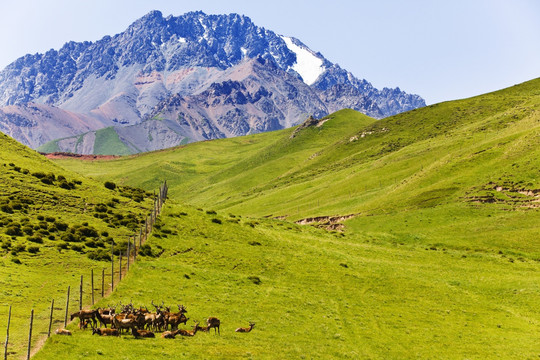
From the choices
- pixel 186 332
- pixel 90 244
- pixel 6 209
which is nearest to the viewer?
pixel 186 332

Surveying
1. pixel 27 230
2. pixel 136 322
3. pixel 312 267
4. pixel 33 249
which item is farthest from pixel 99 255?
pixel 312 267

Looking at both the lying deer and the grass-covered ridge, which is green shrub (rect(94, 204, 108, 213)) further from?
the lying deer

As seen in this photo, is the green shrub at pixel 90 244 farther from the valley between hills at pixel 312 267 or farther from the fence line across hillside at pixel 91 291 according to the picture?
the fence line across hillside at pixel 91 291

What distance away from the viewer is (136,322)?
3641cm

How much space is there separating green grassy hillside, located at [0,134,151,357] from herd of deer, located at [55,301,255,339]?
333cm

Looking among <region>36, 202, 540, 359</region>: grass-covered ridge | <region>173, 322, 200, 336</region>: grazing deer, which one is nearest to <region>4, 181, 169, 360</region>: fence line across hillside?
<region>36, 202, 540, 359</region>: grass-covered ridge

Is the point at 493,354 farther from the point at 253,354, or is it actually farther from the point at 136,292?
the point at 136,292

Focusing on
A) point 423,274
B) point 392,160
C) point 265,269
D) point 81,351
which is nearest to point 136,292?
point 81,351

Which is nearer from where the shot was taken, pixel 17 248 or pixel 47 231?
pixel 17 248

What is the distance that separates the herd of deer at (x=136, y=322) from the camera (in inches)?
1411

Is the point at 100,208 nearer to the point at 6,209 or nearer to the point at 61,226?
the point at 61,226

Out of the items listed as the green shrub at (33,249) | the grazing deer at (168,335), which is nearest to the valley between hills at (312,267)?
the green shrub at (33,249)

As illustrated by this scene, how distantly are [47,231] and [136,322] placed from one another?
31.7 meters

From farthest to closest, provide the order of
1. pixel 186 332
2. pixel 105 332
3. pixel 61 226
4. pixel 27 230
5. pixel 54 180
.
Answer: pixel 54 180 < pixel 61 226 < pixel 27 230 < pixel 186 332 < pixel 105 332
